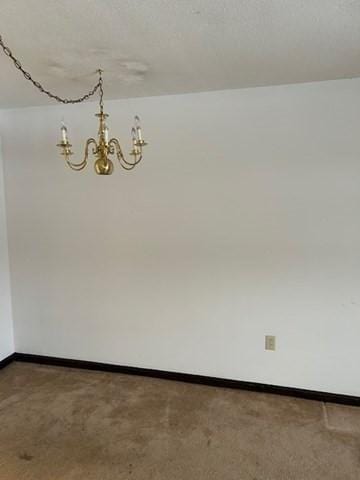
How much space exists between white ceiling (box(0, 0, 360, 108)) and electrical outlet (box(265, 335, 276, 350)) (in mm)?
1844

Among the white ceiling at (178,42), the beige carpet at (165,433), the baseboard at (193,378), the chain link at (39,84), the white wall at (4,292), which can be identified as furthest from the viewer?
the white wall at (4,292)

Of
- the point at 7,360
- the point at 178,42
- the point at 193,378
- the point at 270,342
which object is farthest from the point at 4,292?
the point at 178,42

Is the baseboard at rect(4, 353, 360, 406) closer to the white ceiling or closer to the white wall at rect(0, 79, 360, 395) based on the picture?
the white wall at rect(0, 79, 360, 395)

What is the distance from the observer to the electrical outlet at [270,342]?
104 inches

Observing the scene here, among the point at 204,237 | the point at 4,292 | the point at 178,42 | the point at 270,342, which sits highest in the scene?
the point at 178,42

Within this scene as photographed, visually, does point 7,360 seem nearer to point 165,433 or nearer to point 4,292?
point 4,292

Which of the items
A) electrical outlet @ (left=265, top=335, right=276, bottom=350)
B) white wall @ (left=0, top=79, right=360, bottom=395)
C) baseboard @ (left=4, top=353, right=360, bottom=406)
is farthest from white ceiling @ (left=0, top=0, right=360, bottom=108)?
baseboard @ (left=4, top=353, right=360, bottom=406)

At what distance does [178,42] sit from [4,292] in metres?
2.63

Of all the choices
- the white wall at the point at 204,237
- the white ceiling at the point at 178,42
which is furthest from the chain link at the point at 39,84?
the white wall at the point at 204,237

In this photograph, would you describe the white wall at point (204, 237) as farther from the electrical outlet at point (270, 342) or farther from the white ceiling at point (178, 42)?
the white ceiling at point (178, 42)

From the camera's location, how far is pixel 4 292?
3186 millimetres

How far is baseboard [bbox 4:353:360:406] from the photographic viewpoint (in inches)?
101

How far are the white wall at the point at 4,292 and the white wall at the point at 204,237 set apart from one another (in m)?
0.07

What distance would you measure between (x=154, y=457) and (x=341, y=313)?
1578 mm
